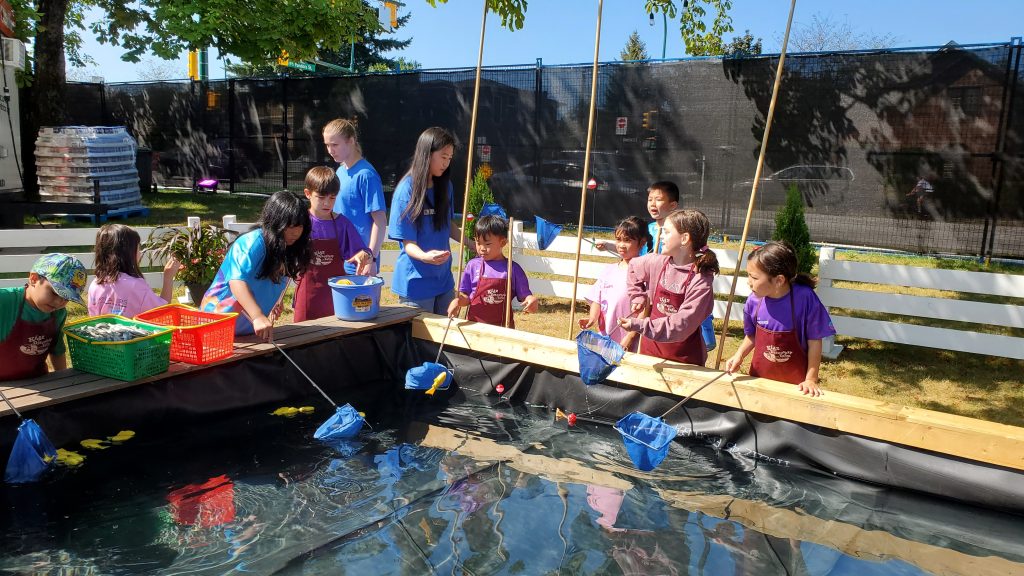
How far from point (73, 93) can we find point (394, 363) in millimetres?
17114

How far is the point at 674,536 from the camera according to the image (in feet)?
9.23

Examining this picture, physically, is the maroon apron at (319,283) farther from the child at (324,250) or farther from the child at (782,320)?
the child at (782,320)

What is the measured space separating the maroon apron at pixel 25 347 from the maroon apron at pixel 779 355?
3.23m

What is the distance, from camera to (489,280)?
4.68m

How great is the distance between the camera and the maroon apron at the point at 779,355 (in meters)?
3.63

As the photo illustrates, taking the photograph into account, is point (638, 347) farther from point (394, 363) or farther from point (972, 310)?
point (972, 310)

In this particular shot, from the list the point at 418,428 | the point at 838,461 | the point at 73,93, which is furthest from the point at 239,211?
the point at 838,461

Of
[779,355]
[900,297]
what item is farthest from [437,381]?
[900,297]

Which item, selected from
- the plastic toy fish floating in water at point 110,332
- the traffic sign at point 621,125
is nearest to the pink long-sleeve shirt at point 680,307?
the plastic toy fish floating in water at point 110,332

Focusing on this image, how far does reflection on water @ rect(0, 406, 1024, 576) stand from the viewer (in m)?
2.60

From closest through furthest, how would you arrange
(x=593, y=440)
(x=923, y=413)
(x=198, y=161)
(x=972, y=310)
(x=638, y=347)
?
(x=923, y=413)
(x=593, y=440)
(x=638, y=347)
(x=972, y=310)
(x=198, y=161)

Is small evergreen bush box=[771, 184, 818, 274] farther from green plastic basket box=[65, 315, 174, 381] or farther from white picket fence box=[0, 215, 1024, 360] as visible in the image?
green plastic basket box=[65, 315, 174, 381]

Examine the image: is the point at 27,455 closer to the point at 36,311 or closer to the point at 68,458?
the point at 68,458

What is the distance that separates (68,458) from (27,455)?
0.24 metres
